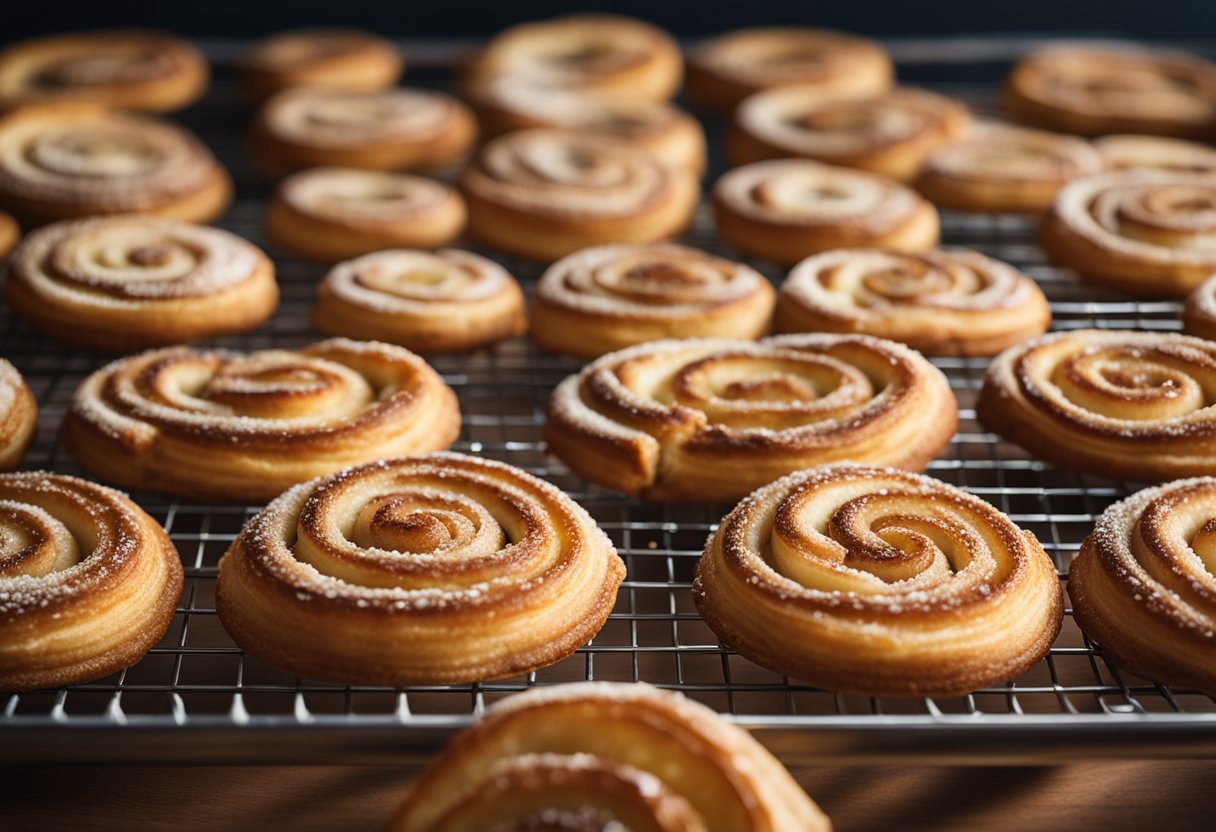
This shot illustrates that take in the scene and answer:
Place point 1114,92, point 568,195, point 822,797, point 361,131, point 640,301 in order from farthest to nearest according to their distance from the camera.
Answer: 1. point 1114,92
2. point 361,131
3. point 568,195
4. point 640,301
5. point 822,797

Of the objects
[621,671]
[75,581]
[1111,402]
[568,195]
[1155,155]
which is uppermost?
[1155,155]

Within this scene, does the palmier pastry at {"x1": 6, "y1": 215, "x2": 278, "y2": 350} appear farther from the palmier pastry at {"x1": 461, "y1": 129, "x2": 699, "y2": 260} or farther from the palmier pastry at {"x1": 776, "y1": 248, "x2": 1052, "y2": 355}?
the palmier pastry at {"x1": 776, "y1": 248, "x2": 1052, "y2": 355}

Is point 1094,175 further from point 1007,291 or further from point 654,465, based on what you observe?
point 654,465

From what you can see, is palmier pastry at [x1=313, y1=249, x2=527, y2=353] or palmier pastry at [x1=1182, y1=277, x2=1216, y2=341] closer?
palmier pastry at [x1=1182, y1=277, x2=1216, y2=341]

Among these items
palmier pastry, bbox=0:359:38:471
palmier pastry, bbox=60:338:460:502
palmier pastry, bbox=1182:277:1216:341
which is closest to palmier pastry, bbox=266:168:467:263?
palmier pastry, bbox=60:338:460:502

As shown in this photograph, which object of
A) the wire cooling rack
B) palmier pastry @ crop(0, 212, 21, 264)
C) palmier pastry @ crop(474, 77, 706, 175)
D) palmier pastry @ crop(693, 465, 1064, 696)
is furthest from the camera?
palmier pastry @ crop(474, 77, 706, 175)

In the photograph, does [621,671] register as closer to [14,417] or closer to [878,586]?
[878,586]

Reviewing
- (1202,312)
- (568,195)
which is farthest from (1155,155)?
(568,195)
